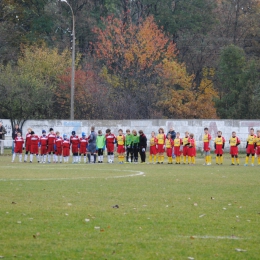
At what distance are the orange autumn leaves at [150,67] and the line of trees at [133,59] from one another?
10 cm

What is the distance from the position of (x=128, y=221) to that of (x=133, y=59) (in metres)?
51.7

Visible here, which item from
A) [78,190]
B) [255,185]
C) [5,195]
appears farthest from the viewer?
[255,185]

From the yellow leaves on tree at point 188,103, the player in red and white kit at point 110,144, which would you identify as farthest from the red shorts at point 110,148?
the yellow leaves on tree at point 188,103

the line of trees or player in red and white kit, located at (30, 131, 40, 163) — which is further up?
the line of trees

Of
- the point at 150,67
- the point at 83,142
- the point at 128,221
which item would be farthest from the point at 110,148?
the point at 150,67

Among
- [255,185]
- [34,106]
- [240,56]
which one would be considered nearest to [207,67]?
[240,56]

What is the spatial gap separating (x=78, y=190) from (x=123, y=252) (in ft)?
26.9

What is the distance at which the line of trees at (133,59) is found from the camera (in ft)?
184

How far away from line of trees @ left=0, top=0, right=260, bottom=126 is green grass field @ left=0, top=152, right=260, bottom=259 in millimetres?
Result: 34941

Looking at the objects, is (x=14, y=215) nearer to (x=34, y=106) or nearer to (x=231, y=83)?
(x=34, y=106)

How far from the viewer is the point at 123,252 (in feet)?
28.8

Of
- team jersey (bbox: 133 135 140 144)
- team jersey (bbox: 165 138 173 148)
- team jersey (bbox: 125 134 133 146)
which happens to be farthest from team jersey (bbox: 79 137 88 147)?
team jersey (bbox: 165 138 173 148)

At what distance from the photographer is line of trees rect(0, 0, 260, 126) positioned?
55938 mm

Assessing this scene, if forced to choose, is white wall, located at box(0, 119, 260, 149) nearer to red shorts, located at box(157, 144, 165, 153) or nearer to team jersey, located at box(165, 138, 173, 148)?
team jersey, located at box(165, 138, 173, 148)
